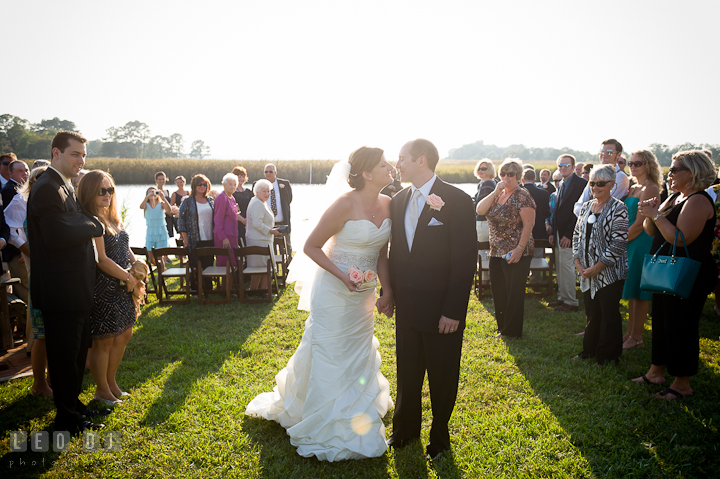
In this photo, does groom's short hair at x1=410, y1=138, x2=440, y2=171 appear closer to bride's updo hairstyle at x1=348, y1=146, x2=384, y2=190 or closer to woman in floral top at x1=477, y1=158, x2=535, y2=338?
bride's updo hairstyle at x1=348, y1=146, x2=384, y2=190

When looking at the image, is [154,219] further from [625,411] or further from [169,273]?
[625,411]

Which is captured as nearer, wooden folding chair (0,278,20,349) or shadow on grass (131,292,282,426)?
shadow on grass (131,292,282,426)

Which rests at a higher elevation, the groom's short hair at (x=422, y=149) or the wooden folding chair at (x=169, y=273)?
the groom's short hair at (x=422, y=149)

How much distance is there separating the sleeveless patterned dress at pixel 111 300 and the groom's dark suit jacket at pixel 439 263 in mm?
2746

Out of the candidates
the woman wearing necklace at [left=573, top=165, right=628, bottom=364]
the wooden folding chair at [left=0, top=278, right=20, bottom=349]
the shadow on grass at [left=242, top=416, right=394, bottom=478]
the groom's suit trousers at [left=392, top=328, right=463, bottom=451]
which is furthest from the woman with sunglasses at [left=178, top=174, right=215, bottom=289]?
the woman wearing necklace at [left=573, top=165, right=628, bottom=364]

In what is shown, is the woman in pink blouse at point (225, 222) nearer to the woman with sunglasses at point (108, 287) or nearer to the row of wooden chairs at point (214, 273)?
the row of wooden chairs at point (214, 273)

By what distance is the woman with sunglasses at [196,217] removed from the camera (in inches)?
307

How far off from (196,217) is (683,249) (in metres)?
7.47

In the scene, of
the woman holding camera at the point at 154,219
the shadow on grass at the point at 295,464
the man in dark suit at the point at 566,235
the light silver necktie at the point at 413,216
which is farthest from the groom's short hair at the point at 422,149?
the woman holding camera at the point at 154,219

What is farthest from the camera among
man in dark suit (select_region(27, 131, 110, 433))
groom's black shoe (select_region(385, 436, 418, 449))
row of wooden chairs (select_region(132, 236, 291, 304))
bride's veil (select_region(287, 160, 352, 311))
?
row of wooden chairs (select_region(132, 236, 291, 304))

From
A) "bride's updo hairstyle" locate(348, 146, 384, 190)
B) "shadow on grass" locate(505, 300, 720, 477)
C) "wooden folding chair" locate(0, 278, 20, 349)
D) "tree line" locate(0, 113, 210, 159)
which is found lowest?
"shadow on grass" locate(505, 300, 720, 477)

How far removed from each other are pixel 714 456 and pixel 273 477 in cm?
343

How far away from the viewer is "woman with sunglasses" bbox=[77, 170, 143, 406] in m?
3.62

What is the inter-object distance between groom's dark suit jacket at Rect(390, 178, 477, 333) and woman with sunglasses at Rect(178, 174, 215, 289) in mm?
5793
